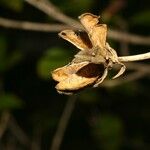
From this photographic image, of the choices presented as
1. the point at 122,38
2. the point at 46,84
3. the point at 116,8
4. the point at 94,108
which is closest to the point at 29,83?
the point at 46,84

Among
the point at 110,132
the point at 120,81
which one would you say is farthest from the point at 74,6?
the point at 110,132

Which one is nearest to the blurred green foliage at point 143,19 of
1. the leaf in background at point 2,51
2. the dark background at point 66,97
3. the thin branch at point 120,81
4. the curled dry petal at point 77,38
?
the dark background at point 66,97

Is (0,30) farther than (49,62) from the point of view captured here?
Yes

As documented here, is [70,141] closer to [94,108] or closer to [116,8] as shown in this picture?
[94,108]

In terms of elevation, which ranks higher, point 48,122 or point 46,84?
point 46,84

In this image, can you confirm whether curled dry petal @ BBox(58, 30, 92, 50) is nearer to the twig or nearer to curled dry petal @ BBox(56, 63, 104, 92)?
curled dry petal @ BBox(56, 63, 104, 92)

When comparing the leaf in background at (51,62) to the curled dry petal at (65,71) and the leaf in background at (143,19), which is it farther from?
the curled dry petal at (65,71)

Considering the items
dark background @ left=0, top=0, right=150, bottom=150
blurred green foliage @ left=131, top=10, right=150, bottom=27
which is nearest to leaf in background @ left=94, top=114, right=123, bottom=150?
dark background @ left=0, top=0, right=150, bottom=150
